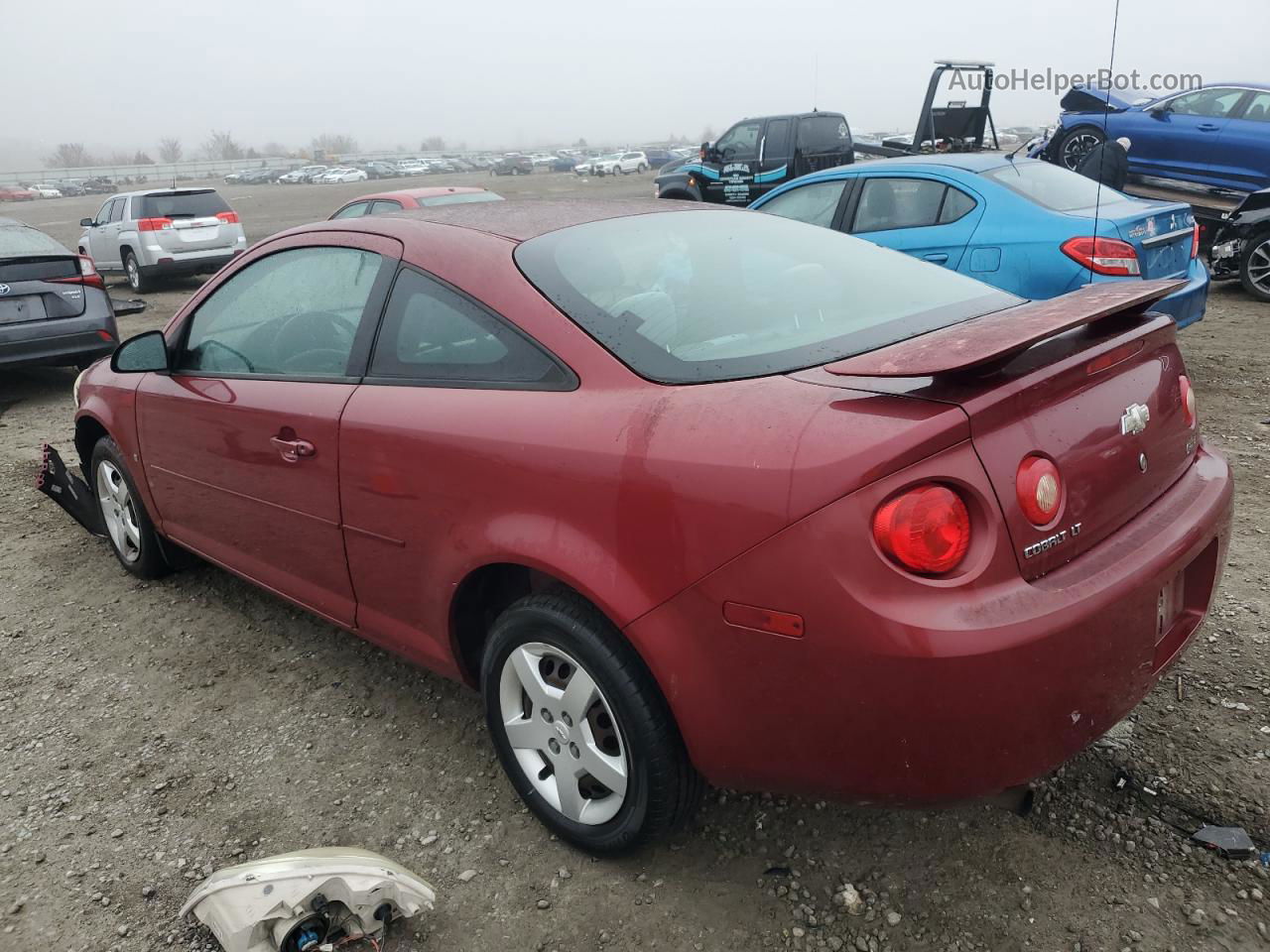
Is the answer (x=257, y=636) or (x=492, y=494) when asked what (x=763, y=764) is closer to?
(x=492, y=494)

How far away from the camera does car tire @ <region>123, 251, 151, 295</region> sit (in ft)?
44.8

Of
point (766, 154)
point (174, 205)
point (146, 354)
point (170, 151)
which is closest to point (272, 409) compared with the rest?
point (146, 354)

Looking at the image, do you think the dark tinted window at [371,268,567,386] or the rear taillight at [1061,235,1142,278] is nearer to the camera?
the dark tinted window at [371,268,567,386]

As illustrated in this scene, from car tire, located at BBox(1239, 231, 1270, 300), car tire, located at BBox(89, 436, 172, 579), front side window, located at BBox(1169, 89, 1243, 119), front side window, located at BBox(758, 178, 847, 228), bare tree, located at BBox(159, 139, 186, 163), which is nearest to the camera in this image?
car tire, located at BBox(89, 436, 172, 579)

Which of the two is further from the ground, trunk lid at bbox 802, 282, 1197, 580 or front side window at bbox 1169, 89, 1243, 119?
front side window at bbox 1169, 89, 1243, 119

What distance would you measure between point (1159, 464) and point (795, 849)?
4.09ft

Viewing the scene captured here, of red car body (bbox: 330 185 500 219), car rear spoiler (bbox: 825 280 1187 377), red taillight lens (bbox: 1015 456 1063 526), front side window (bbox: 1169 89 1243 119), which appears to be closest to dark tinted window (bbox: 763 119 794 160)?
front side window (bbox: 1169 89 1243 119)

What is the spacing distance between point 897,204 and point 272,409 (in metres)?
4.82

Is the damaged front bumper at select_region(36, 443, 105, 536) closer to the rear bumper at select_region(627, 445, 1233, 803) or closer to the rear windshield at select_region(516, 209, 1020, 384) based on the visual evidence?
the rear windshield at select_region(516, 209, 1020, 384)

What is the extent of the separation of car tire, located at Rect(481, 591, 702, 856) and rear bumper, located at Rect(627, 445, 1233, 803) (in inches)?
4.1

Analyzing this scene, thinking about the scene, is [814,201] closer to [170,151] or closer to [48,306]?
[48,306]

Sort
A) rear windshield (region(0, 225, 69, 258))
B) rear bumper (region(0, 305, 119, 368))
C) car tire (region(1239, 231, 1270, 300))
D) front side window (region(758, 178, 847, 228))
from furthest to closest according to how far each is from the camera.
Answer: car tire (region(1239, 231, 1270, 300)) → rear windshield (region(0, 225, 69, 258)) → rear bumper (region(0, 305, 119, 368)) → front side window (region(758, 178, 847, 228))

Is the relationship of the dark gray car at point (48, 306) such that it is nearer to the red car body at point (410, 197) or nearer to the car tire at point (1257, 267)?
the red car body at point (410, 197)

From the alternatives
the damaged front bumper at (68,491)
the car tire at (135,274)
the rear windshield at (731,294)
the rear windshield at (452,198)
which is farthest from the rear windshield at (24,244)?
the rear windshield at (731,294)
